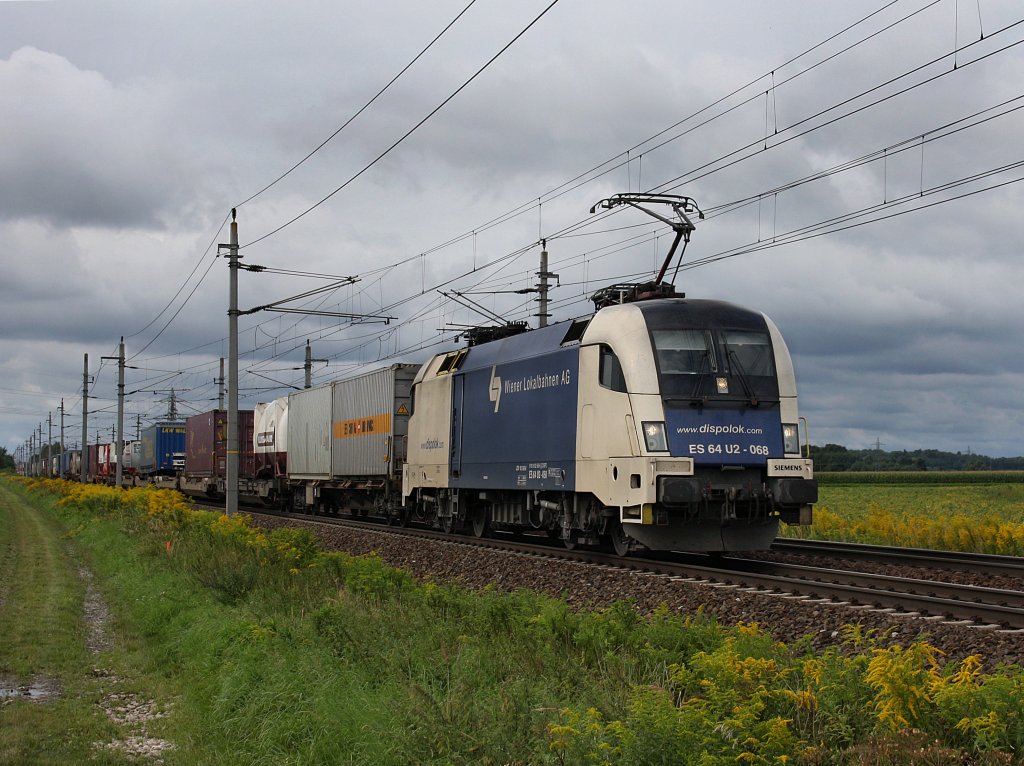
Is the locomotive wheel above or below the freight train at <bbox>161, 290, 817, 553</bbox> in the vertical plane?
below

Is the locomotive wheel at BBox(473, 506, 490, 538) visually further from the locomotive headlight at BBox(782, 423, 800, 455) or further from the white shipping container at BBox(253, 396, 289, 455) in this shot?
the white shipping container at BBox(253, 396, 289, 455)

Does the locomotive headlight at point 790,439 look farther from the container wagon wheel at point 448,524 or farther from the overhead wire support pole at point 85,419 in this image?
the overhead wire support pole at point 85,419

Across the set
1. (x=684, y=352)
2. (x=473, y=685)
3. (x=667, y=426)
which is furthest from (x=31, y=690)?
(x=684, y=352)

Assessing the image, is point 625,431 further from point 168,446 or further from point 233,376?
point 168,446

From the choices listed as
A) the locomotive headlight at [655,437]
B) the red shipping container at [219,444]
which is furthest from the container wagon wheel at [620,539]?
the red shipping container at [219,444]

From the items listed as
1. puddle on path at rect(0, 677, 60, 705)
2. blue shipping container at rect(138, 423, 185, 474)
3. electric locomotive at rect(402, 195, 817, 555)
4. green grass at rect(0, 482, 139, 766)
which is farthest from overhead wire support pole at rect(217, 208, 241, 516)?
blue shipping container at rect(138, 423, 185, 474)

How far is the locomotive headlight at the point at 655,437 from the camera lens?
548 inches

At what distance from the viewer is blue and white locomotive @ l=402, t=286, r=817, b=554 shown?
1403 cm

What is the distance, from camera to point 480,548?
1822 centimetres

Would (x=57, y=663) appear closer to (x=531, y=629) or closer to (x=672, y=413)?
(x=531, y=629)

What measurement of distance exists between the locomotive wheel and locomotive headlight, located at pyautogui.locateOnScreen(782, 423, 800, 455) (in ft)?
25.6

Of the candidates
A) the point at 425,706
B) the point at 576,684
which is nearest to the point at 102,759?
the point at 425,706

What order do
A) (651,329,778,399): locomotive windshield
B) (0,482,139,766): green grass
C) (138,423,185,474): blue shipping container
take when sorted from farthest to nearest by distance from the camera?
(138,423,185,474): blue shipping container < (651,329,778,399): locomotive windshield < (0,482,139,766): green grass

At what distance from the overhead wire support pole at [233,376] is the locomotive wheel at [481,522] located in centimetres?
621
